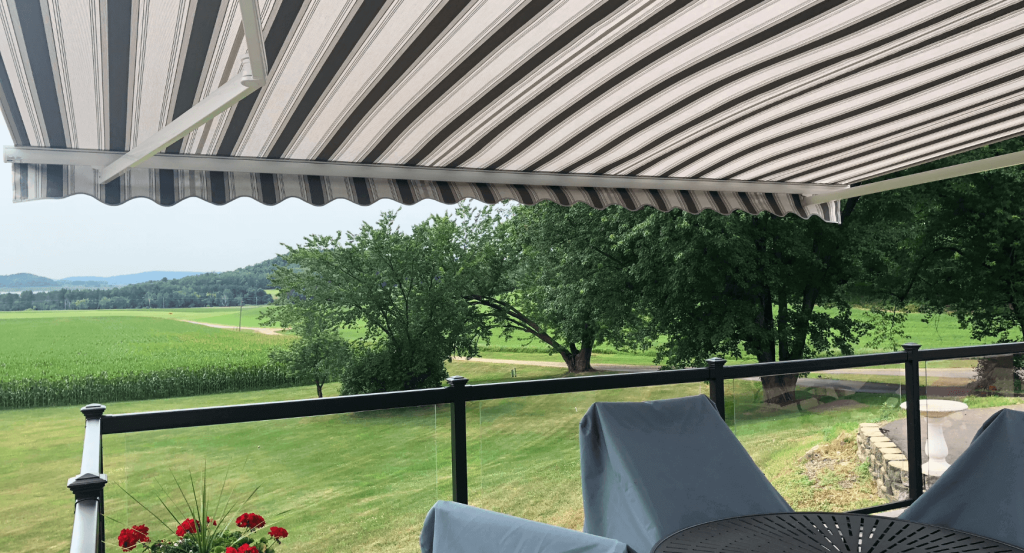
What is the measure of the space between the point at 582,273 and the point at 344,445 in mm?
13368

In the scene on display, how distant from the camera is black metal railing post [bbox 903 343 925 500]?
4.03m

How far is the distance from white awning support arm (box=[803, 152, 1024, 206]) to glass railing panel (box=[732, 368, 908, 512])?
115cm

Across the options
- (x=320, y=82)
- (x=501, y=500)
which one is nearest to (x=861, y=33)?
(x=320, y=82)

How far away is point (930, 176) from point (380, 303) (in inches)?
672

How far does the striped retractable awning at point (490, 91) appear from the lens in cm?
228

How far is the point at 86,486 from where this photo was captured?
1.46 metres

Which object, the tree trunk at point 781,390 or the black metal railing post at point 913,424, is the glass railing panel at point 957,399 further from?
the tree trunk at point 781,390

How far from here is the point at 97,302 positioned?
30.0 m

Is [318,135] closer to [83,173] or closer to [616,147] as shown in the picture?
[83,173]

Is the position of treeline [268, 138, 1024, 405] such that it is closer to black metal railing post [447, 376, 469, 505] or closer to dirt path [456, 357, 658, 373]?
dirt path [456, 357, 658, 373]

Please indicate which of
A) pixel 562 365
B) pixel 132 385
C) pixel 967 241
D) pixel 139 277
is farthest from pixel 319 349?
pixel 967 241

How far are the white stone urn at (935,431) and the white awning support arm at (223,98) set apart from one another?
4.20m

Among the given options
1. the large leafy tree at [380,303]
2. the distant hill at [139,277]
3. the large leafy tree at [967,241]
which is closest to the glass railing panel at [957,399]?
the large leafy tree at [967,241]

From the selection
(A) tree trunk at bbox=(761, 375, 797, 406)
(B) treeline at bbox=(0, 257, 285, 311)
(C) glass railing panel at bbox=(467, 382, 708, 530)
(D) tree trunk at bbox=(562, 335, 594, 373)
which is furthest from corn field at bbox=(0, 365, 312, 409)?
(A) tree trunk at bbox=(761, 375, 797, 406)
